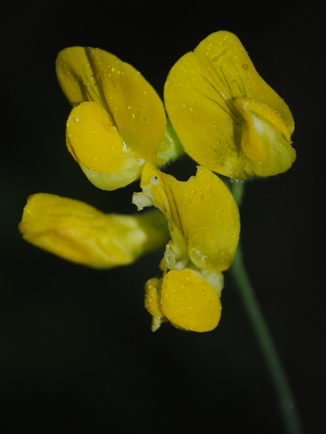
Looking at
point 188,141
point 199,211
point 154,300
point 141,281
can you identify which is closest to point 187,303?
point 154,300

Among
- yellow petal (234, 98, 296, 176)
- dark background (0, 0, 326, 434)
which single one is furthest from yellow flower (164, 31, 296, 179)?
dark background (0, 0, 326, 434)

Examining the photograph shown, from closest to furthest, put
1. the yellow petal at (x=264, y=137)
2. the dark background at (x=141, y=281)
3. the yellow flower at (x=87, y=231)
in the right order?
the yellow petal at (x=264, y=137) < the yellow flower at (x=87, y=231) < the dark background at (x=141, y=281)

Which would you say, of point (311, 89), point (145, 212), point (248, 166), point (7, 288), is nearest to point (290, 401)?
point (145, 212)

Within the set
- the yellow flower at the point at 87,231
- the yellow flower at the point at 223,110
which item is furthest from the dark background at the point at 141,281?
the yellow flower at the point at 223,110

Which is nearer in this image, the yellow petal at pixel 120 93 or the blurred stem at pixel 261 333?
the yellow petal at pixel 120 93

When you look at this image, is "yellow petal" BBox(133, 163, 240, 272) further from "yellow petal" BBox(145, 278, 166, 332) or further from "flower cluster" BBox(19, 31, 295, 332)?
"yellow petal" BBox(145, 278, 166, 332)

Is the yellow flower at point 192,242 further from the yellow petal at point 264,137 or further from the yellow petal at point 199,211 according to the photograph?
the yellow petal at point 264,137

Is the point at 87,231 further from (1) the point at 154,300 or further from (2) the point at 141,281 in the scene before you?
(2) the point at 141,281
